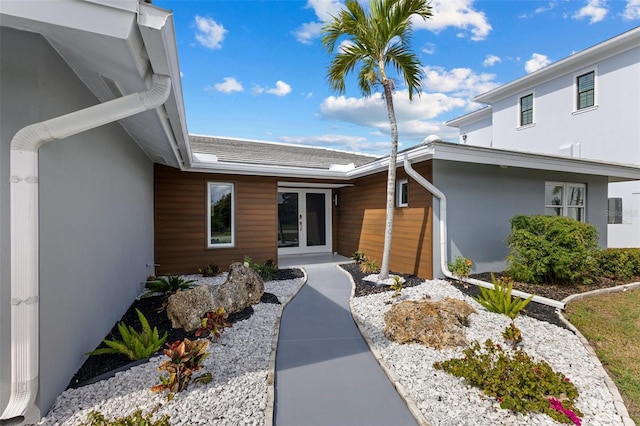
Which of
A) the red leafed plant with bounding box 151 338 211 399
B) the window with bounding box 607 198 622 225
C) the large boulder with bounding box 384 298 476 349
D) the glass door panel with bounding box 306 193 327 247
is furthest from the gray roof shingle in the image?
the window with bounding box 607 198 622 225

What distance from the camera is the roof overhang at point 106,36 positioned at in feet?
6.10

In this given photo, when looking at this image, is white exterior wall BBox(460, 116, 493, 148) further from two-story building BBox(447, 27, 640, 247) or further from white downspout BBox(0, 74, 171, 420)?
white downspout BBox(0, 74, 171, 420)

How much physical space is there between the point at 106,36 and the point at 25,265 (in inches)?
A: 67.0

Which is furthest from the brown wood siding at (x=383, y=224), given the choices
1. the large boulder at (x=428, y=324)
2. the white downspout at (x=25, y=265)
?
the white downspout at (x=25, y=265)

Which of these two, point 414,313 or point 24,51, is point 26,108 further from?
point 414,313

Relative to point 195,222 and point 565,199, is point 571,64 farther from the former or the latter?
point 195,222

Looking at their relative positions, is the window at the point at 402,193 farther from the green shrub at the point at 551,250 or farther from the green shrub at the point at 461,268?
the green shrub at the point at 551,250

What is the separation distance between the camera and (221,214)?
783cm

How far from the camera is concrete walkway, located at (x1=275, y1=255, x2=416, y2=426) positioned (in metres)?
2.42

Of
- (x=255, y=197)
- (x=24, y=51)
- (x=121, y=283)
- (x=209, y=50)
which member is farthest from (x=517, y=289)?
(x=209, y=50)

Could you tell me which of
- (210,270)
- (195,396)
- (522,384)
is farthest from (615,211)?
(195,396)

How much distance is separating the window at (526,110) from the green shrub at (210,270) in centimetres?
1658

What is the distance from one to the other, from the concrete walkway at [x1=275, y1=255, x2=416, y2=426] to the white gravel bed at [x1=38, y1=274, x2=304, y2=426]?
24 cm

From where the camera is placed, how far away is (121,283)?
4402mm
